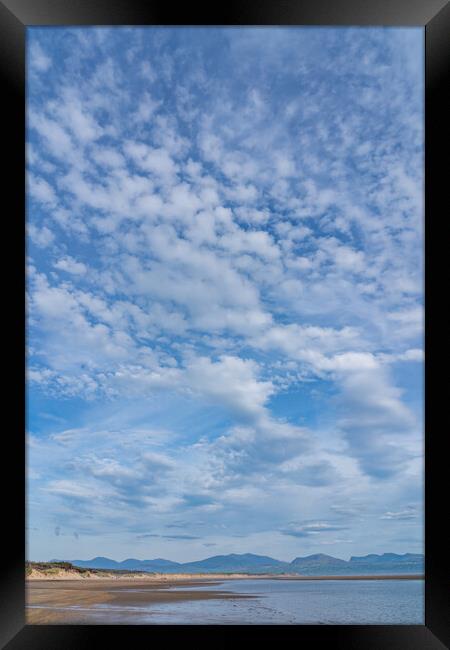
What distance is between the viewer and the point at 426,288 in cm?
178

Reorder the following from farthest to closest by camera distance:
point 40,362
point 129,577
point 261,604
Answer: point 129,577 < point 40,362 < point 261,604

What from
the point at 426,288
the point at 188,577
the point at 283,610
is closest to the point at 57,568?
the point at 188,577

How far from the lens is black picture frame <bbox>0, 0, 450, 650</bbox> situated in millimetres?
1690

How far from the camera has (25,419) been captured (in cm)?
178

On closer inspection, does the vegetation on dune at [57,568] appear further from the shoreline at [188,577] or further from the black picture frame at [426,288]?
the black picture frame at [426,288]

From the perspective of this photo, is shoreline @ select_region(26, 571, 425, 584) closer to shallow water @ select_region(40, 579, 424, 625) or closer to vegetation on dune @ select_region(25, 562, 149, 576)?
vegetation on dune @ select_region(25, 562, 149, 576)

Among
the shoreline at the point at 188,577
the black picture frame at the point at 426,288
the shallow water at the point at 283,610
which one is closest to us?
the black picture frame at the point at 426,288

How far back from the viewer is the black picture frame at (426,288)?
1690 mm

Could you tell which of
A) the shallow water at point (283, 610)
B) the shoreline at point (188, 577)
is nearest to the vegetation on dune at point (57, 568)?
the shoreline at point (188, 577)

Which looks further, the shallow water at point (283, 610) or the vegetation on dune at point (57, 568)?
the vegetation on dune at point (57, 568)

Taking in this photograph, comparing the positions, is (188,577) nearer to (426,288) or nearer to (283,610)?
(283,610)

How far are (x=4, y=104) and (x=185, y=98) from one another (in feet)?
6.59

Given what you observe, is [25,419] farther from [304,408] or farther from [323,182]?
[304,408]

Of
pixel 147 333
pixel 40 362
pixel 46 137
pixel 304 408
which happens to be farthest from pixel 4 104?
pixel 304 408
